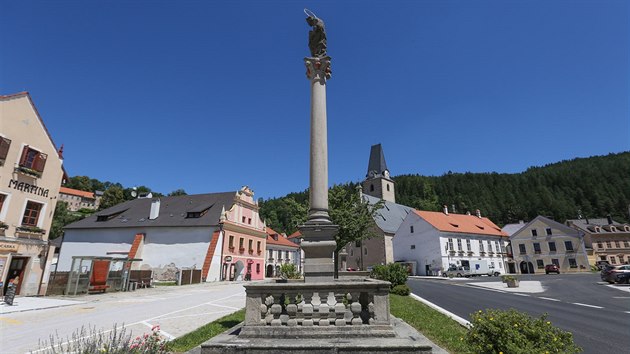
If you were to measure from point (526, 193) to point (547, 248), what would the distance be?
67.8 meters

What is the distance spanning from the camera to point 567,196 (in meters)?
113

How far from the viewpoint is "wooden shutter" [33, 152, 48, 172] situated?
70.4 ft

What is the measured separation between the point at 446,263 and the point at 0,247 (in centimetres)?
4854

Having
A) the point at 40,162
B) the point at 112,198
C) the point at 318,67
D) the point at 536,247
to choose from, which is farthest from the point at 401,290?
the point at 112,198

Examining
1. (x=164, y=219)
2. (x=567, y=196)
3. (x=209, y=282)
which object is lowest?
(x=209, y=282)

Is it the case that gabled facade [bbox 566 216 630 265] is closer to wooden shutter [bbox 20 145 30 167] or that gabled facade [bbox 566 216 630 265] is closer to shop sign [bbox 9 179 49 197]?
shop sign [bbox 9 179 49 197]

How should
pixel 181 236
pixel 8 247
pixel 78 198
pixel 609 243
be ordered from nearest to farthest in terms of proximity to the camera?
pixel 8 247 < pixel 181 236 < pixel 609 243 < pixel 78 198

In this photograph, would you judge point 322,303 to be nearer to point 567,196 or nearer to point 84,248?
point 84,248

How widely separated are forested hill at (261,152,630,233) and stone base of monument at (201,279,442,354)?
87.4 meters

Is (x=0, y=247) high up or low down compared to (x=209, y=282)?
up

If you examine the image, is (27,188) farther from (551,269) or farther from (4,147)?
(551,269)

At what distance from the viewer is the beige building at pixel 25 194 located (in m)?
19.5

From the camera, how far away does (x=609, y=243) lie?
68250mm

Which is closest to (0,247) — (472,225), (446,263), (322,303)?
(322,303)
